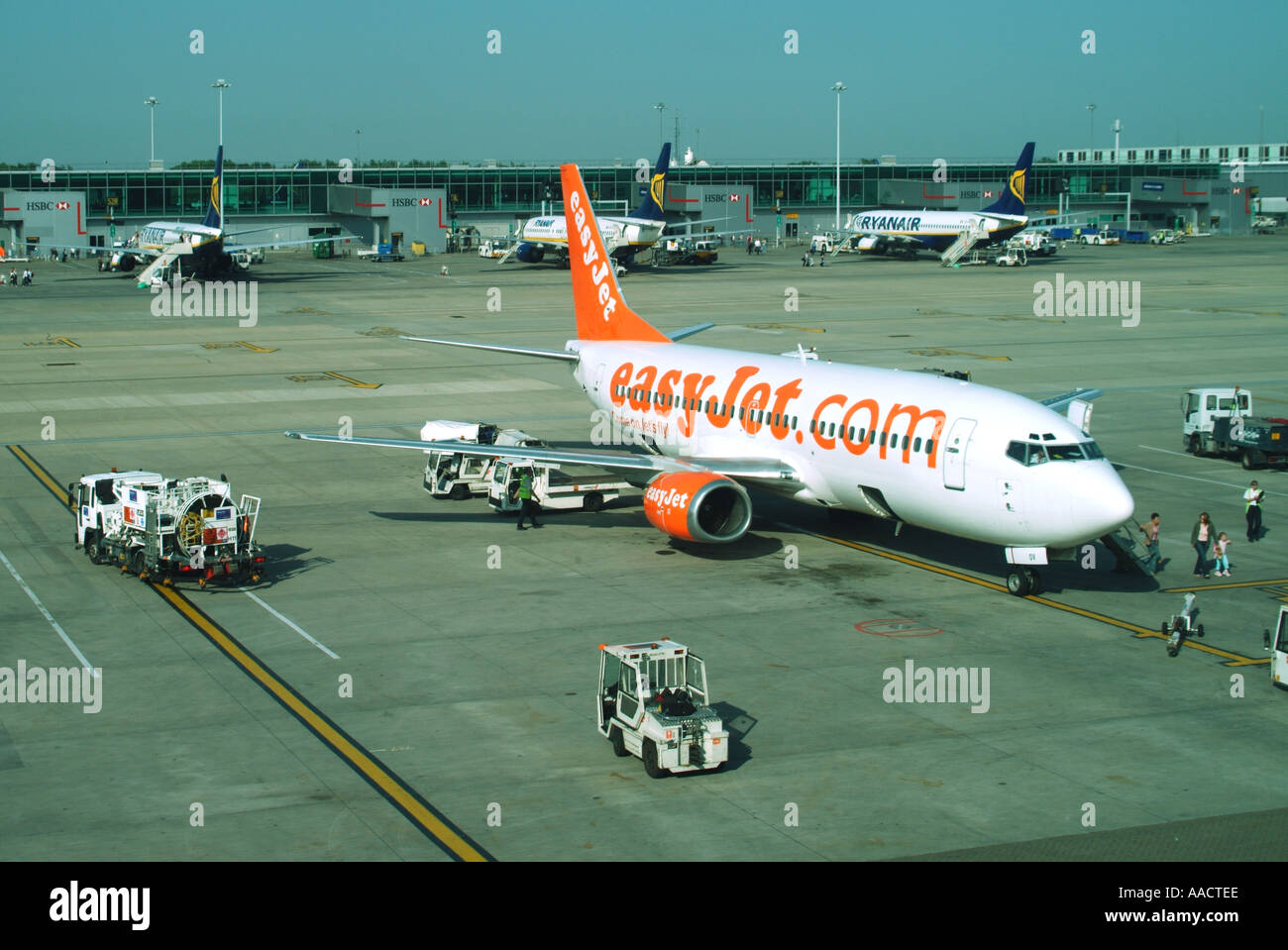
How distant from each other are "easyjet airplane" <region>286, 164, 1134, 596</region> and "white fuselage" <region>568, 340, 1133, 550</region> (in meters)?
0.04

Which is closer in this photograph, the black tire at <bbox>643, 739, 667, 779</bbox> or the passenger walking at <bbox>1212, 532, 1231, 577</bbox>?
the black tire at <bbox>643, 739, 667, 779</bbox>

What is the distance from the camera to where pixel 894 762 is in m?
22.8

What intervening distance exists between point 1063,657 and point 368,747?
14.1m

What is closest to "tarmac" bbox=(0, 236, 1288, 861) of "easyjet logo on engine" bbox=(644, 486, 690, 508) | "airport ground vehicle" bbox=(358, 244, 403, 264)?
"easyjet logo on engine" bbox=(644, 486, 690, 508)

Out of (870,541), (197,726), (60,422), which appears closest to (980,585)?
(870,541)

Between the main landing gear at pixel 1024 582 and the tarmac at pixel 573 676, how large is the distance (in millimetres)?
345

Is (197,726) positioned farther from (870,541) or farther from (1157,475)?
(1157,475)

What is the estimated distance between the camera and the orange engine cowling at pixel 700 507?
116 ft

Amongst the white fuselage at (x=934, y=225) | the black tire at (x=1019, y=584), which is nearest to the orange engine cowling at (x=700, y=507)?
the black tire at (x=1019, y=584)

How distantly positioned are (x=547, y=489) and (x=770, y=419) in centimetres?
792

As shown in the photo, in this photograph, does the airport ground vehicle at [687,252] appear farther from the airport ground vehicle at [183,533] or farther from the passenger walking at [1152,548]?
the airport ground vehicle at [183,533]

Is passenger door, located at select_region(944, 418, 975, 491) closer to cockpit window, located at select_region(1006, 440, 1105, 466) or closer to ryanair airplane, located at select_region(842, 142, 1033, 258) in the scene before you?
cockpit window, located at select_region(1006, 440, 1105, 466)

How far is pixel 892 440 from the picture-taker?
33969 millimetres

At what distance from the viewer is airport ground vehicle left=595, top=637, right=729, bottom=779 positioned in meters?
22.1
